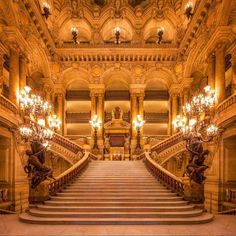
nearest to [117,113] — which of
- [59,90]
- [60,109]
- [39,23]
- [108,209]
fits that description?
[60,109]

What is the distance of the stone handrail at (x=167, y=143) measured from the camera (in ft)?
63.9

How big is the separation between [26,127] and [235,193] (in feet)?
34.6

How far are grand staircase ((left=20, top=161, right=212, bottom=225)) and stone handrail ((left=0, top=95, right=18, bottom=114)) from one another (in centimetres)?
476

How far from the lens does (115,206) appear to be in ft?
34.1

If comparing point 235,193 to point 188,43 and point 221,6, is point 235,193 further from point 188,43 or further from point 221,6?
point 188,43

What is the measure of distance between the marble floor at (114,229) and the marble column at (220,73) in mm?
8242

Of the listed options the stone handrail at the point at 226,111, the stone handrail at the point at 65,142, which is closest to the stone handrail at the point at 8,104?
the stone handrail at the point at 65,142

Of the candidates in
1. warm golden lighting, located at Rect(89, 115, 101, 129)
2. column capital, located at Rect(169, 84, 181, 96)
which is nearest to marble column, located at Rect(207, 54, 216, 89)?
column capital, located at Rect(169, 84, 181, 96)

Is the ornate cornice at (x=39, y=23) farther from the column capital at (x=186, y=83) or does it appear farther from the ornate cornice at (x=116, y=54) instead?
the column capital at (x=186, y=83)

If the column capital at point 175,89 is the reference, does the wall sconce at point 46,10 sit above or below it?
above

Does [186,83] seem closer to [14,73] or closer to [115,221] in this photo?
[14,73]

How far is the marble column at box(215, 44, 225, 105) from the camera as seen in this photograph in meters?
15.7

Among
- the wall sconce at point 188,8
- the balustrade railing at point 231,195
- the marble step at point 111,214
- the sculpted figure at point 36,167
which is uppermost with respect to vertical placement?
the wall sconce at point 188,8

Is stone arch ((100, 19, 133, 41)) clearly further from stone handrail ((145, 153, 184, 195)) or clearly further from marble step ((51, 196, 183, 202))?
marble step ((51, 196, 183, 202))
